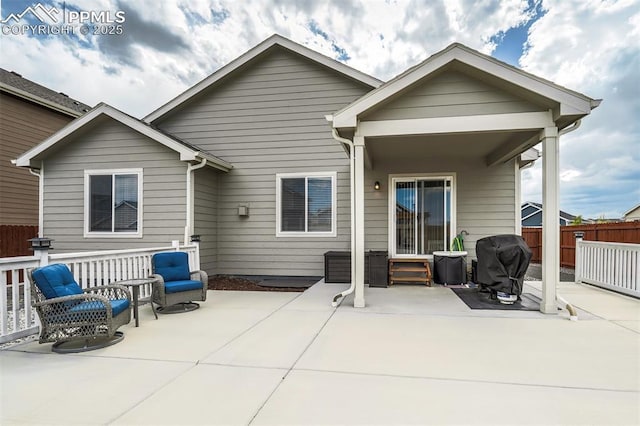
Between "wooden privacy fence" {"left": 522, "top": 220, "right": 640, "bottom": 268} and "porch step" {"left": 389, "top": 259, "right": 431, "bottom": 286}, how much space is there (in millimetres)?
5659

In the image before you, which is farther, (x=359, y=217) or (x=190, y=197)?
(x=190, y=197)

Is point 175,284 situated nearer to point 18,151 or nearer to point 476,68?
point 476,68

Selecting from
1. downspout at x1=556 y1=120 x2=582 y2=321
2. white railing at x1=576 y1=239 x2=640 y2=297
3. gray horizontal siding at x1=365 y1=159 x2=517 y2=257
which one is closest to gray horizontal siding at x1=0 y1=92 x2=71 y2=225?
gray horizontal siding at x1=365 y1=159 x2=517 y2=257

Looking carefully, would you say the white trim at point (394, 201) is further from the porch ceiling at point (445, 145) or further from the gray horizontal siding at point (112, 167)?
the gray horizontal siding at point (112, 167)

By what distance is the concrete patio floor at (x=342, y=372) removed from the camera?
7.27 ft

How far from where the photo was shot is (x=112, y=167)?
7.44 metres

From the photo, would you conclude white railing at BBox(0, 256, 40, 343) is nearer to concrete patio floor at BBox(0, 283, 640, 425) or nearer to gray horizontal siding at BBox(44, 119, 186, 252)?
concrete patio floor at BBox(0, 283, 640, 425)

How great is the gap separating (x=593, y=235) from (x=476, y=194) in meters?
5.34

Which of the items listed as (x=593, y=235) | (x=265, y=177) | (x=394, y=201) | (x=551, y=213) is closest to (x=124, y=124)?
(x=265, y=177)

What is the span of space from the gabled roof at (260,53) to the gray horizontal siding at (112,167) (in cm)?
135

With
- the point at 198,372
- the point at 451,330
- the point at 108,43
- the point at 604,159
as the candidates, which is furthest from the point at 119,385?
the point at 604,159

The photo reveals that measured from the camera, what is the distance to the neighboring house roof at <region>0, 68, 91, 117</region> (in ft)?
31.0

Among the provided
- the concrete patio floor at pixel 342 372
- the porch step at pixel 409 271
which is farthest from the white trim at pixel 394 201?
→ the concrete patio floor at pixel 342 372

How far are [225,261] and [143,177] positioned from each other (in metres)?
2.72
